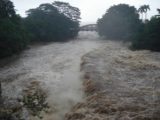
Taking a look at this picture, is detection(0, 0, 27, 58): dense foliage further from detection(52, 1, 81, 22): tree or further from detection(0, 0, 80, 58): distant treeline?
detection(52, 1, 81, 22): tree

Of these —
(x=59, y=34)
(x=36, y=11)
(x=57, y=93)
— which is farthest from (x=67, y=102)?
(x=36, y=11)

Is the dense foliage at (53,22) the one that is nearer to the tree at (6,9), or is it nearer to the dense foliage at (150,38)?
the tree at (6,9)

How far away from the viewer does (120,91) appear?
46.3 ft

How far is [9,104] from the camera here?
1316 centimetres

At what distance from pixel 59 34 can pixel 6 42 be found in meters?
16.1

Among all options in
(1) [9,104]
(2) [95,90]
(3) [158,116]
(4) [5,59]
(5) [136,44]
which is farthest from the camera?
(5) [136,44]

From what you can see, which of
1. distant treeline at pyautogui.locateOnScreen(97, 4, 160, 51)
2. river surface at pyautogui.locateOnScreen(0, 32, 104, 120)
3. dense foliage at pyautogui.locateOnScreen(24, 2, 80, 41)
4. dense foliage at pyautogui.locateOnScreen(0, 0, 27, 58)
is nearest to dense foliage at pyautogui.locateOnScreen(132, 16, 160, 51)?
distant treeline at pyautogui.locateOnScreen(97, 4, 160, 51)

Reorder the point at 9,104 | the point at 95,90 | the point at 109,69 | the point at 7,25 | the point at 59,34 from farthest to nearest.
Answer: the point at 59,34 → the point at 7,25 → the point at 109,69 → the point at 95,90 → the point at 9,104

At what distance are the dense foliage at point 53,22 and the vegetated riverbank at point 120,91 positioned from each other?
18.3 metres

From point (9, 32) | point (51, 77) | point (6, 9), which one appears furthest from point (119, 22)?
point (51, 77)

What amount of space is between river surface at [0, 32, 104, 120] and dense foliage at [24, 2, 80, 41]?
11.9 meters

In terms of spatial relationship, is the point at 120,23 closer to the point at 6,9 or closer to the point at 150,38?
the point at 150,38

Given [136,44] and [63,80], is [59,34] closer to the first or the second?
[136,44]

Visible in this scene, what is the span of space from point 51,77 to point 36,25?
21132 mm
